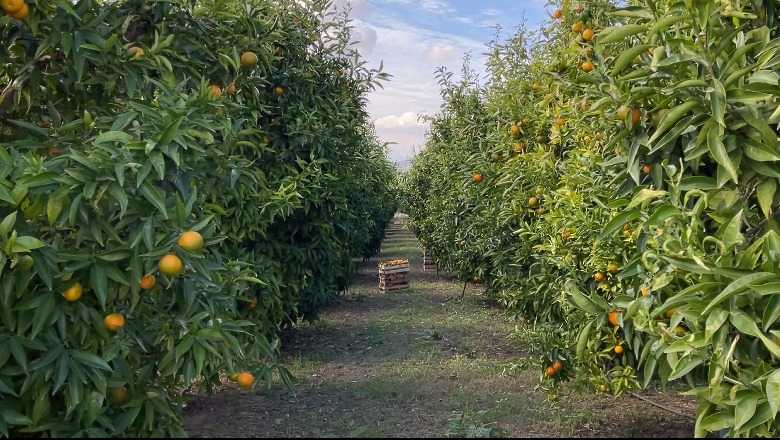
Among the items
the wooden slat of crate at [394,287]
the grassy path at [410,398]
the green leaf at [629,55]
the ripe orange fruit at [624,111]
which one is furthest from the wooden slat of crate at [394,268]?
the green leaf at [629,55]

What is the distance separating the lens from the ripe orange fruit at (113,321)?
210cm

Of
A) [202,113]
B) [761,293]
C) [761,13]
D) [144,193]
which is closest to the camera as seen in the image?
[761,293]

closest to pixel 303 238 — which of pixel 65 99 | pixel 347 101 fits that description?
pixel 347 101

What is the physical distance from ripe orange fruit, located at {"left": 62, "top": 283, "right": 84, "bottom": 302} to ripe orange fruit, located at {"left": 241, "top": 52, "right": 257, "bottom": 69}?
1.96 meters

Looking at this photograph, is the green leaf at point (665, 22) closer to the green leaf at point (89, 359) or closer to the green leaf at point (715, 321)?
the green leaf at point (715, 321)

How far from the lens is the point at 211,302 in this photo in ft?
8.13

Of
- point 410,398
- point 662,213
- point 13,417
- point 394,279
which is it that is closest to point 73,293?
point 13,417

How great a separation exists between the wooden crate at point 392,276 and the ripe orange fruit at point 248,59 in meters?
7.41

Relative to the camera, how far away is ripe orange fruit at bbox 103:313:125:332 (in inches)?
82.8

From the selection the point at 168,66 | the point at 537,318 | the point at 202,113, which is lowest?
the point at 537,318

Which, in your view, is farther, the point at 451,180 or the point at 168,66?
the point at 451,180

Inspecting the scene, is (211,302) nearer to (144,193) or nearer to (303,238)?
(144,193)

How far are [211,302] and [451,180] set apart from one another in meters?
7.08

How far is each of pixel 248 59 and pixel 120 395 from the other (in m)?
2.11
